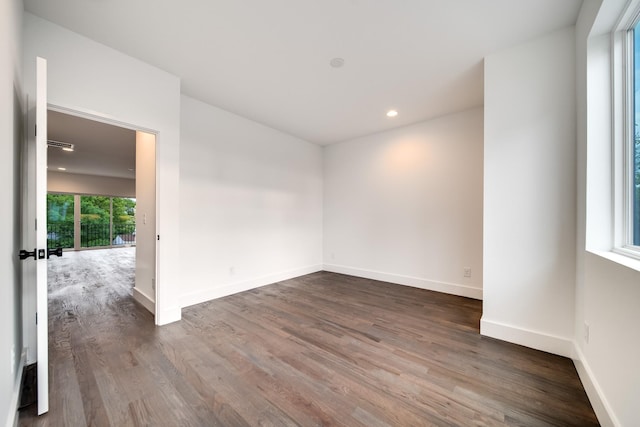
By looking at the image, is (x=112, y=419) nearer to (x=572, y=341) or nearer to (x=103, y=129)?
(x=572, y=341)

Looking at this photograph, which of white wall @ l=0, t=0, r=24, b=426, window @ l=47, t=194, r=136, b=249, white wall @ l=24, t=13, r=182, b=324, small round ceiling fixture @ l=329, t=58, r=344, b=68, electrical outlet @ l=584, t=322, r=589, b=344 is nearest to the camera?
white wall @ l=0, t=0, r=24, b=426

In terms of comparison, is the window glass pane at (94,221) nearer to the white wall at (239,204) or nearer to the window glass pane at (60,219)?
the window glass pane at (60,219)

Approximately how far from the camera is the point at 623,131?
1.60m

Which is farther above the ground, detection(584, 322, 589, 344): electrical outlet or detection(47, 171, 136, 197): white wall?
detection(47, 171, 136, 197): white wall

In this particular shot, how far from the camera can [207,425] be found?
1.37 metres

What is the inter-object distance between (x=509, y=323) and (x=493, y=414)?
3.76 ft

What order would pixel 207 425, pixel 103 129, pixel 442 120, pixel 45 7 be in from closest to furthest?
1. pixel 207 425
2. pixel 45 7
3. pixel 442 120
4. pixel 103 129

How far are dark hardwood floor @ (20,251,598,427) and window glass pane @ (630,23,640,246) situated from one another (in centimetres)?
114

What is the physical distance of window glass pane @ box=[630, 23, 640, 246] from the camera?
1.46 metres

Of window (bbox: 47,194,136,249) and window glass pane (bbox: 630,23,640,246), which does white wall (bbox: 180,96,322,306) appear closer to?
window glass pane (bbox: 630,23,640,246)

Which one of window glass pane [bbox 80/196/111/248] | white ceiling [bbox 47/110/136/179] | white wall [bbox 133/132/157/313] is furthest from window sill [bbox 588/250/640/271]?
window glass pane [bbox 80/196/111/248]

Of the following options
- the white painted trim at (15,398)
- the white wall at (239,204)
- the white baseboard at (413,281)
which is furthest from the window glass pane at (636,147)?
the white wall at (239,204)

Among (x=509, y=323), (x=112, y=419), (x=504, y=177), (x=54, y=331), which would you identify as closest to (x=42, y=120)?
(x=112, y=419)

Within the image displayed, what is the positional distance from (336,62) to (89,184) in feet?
33.6
